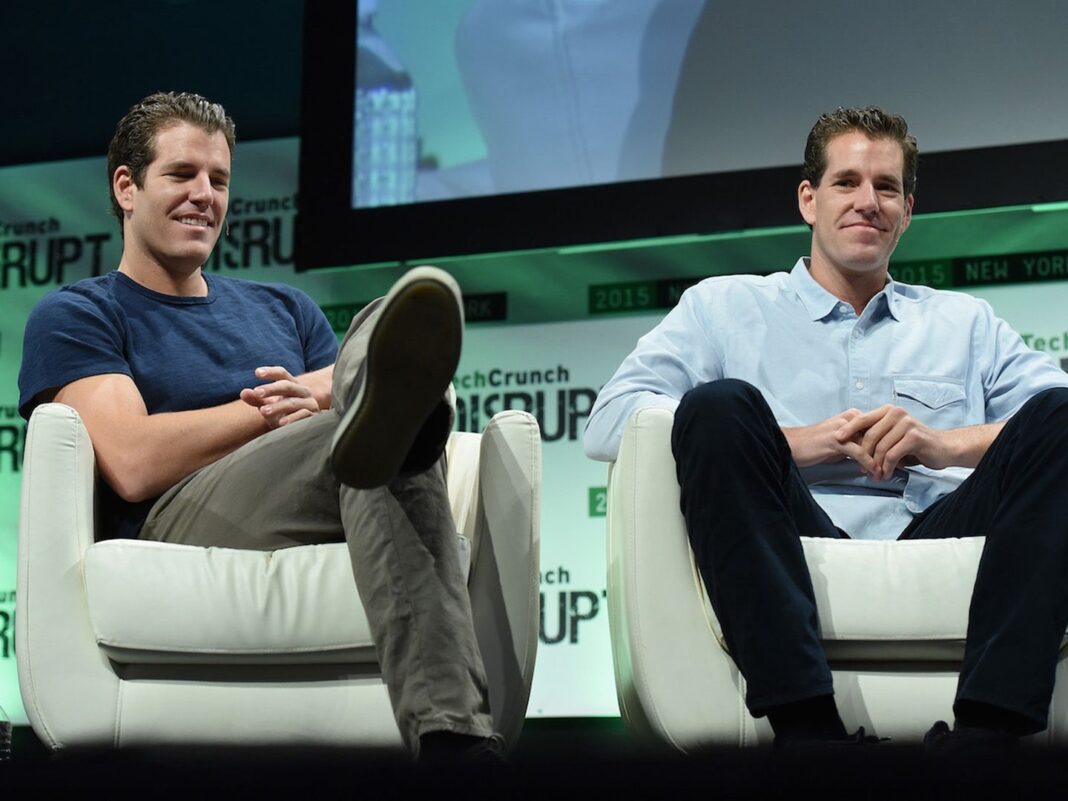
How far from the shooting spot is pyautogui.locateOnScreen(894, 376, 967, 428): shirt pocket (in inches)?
86.4

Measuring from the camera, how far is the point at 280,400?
1978mm

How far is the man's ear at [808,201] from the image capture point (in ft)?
8.02

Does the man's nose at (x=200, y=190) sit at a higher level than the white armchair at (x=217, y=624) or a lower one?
higher

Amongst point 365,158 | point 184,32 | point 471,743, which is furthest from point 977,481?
point 184,32

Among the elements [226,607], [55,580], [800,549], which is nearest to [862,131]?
[800,549]

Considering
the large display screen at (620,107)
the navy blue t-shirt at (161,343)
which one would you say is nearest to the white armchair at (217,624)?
the navy blue t-shirt at (161,343)

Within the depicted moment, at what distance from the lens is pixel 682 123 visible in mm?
3471

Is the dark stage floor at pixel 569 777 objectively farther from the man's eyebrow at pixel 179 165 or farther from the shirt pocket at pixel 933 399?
the man's eyebrow at pixel 179 165

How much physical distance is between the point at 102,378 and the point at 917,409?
129cm

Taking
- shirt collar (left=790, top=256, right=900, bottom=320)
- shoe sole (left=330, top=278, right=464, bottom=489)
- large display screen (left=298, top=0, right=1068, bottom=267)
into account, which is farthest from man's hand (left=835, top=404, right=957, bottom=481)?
large display screen (left=298, top=0, right=1068, bottom=267)

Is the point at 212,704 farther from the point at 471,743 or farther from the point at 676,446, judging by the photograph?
the point at 676,446

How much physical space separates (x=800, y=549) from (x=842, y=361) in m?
0.65

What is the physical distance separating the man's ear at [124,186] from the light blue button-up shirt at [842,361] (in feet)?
2.95

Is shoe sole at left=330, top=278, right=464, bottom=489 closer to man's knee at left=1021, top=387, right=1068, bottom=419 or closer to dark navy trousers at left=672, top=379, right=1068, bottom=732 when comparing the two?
dark navy trousers at left=672, top=379, right=1068, bottom=732
